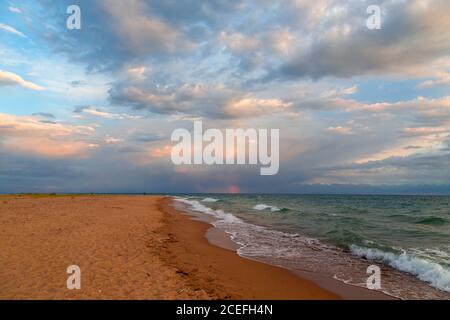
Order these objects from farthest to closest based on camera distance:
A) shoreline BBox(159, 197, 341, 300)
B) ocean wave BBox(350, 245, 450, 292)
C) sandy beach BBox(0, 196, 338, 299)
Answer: ocean wave BBox(350, 245, 450, 292), shoreline BBox(159, 197, 341, 300), sandy beach BBox(0, 196, 338, 299)

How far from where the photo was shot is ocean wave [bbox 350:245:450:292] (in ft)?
33.6

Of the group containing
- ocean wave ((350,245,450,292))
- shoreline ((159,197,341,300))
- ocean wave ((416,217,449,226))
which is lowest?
ocean wave ((416,217,449,226))

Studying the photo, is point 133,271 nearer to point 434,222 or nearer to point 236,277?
point 236,277

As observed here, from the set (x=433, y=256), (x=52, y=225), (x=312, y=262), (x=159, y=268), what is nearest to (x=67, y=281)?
(x=159, y=268)

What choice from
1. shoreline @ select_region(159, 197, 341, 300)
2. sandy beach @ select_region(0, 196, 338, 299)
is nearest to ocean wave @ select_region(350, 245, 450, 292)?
shoreline @ select_region(159, 197, 341, 300)

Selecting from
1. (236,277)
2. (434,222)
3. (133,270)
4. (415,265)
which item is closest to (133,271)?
(133,270)

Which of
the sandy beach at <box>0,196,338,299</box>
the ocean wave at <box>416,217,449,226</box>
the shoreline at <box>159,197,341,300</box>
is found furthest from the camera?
the ocean wave at <box>416,217,449,226</box>

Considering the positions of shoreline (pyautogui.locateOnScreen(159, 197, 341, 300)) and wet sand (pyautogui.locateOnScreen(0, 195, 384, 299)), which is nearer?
wet sand (pyautogui.locateOnScreen(0, 195, 384, 299))

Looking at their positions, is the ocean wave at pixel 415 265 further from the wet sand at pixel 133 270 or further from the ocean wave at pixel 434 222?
the ocean wave at pixel 434 222

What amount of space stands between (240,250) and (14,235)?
38.5 feet

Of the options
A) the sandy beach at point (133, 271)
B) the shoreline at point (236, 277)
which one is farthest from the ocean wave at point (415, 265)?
the sandy beach at point (133, 271)

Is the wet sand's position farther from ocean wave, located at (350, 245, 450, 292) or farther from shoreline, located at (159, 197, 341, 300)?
ocean wave, located at (350, 245, 450, 292)
